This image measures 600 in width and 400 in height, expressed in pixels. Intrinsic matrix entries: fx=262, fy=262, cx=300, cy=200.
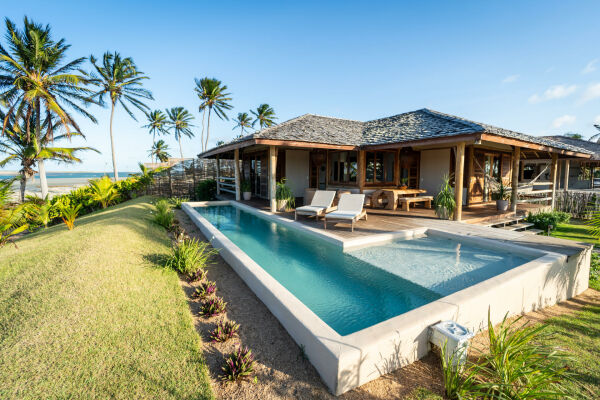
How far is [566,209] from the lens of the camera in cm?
1221

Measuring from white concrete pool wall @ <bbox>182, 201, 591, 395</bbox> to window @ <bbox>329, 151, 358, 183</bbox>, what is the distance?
26.7 ft

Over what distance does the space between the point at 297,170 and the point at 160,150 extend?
4154 cm

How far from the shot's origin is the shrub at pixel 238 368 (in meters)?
2.37

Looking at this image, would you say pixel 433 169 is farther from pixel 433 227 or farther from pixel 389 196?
pixel 433 227

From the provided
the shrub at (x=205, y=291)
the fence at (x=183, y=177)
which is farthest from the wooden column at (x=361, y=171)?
the fence at (x=183, y=177)

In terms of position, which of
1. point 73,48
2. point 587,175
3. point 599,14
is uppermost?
point 73,48

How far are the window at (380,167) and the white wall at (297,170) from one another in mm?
3550

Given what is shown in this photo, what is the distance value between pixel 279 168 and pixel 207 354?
1181cm

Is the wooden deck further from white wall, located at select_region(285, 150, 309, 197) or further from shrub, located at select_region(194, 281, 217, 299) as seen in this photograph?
white wall, located at select_region(285, 150, 309, 197)

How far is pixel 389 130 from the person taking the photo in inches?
454

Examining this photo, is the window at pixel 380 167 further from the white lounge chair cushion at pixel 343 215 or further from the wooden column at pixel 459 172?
the white lounge chair cushion at pixel 343 215

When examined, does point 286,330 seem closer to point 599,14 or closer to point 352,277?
point 352,277

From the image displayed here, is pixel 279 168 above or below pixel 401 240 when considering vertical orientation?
above

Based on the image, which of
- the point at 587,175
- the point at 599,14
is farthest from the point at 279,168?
the point at 587,175
